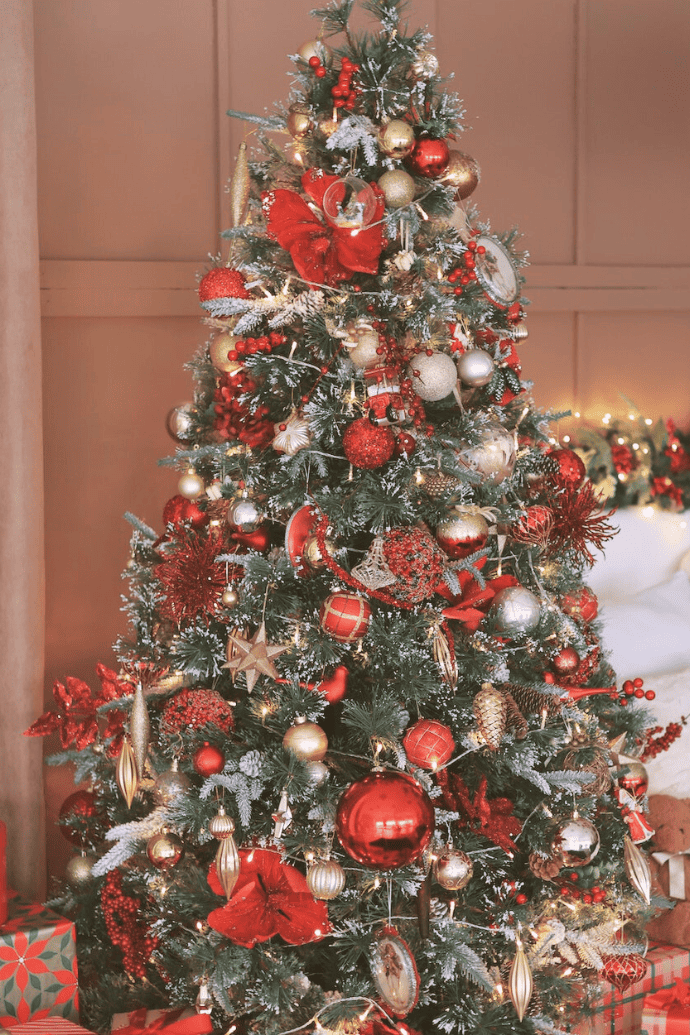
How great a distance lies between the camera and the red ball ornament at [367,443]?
55.5 inches

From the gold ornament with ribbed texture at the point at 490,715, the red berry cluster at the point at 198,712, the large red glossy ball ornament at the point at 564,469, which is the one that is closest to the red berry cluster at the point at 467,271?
the large red glossy ball ornament at the point at 564,469

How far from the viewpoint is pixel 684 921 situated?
200cm

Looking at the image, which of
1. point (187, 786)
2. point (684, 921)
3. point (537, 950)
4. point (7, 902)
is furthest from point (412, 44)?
point (684, 921)

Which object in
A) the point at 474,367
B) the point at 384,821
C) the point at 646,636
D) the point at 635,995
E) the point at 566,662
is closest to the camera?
the point at 384,821

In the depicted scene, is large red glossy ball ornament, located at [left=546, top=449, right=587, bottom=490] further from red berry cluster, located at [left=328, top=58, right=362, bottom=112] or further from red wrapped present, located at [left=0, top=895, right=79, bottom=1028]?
red wrapped present, located at [left=0, top=895, right=79, bottom=1028]

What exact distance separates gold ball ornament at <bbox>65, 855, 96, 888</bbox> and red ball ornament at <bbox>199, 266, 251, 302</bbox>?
1.09m

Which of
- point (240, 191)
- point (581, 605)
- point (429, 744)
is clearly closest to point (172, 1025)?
point (429, 744)

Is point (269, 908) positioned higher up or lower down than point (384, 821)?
lower down

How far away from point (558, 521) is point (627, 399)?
1.49 m

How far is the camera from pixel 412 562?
1380mm

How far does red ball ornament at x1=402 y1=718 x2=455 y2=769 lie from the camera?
1.38m

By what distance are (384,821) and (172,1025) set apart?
1.60 ft

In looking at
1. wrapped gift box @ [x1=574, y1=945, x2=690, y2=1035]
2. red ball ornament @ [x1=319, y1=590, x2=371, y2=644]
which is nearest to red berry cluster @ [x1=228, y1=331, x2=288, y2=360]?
red ball ornament @ [x1=319, y1=590, x2=371, y2=644]

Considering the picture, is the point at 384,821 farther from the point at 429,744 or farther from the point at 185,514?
the point at 185,514
